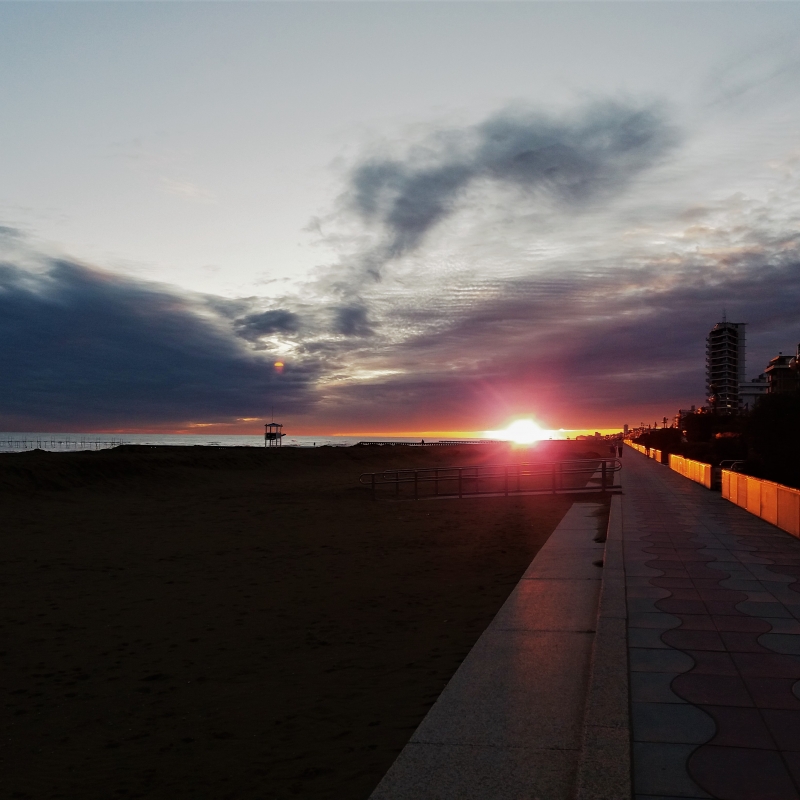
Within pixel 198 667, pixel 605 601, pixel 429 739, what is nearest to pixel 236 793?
pixel 429 739

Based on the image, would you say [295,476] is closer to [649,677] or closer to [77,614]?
[77,614]

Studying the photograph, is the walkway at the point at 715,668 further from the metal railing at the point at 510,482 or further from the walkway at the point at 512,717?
the metal railing at the point at 510,482

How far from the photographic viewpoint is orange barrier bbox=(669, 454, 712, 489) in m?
21.5

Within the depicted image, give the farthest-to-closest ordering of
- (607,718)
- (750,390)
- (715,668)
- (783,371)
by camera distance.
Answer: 1. (750,390)
2. (783,371)
3. (715,668)
4. (607,718)

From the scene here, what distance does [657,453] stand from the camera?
4628 cm

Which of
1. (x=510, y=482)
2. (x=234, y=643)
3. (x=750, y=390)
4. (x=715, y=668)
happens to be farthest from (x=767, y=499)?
(x=750, y=390)

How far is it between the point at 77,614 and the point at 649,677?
6.59 metres

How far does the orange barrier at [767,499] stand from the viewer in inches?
451

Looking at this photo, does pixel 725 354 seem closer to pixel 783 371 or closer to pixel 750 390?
pixel 750 390

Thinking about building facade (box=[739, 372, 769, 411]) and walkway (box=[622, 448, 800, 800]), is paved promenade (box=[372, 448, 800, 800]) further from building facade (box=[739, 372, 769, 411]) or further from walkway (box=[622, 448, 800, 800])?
building facade (box=[739, 372, 769, 411])

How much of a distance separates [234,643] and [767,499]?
1071 cm

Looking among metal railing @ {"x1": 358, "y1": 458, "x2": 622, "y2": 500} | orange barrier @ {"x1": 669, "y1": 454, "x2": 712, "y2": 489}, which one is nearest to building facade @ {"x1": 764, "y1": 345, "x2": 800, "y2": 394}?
orange barrier @ {"x1": 669, "y1": 454, "x2": 712, "y2": 489}

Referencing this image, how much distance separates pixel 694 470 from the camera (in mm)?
24781

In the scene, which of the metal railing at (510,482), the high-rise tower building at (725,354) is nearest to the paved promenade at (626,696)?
the metal railing at (510,482)
